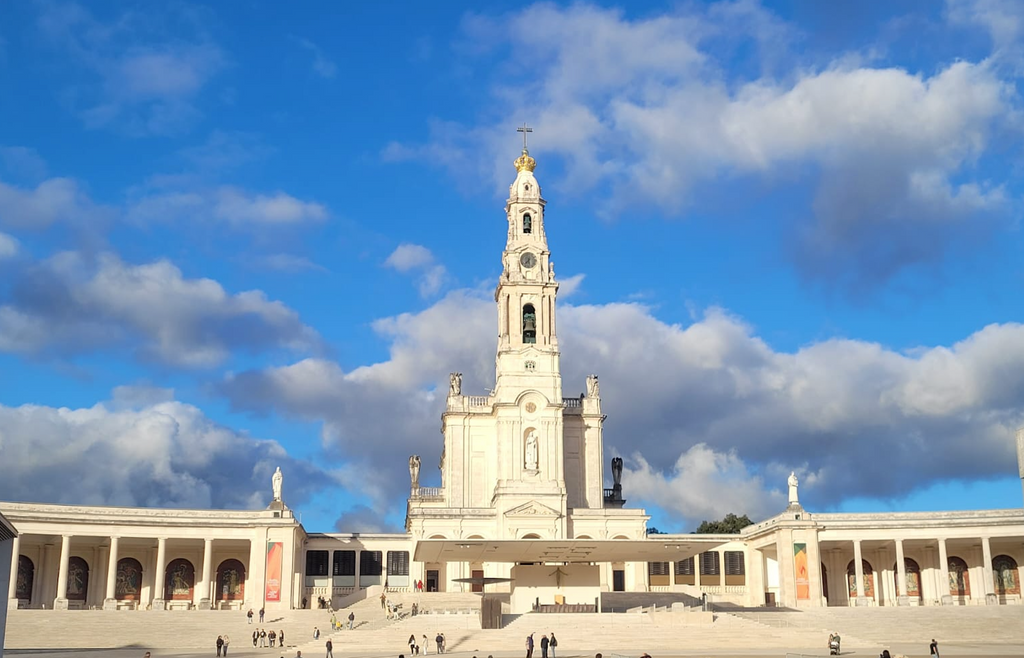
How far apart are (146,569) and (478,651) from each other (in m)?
33.6

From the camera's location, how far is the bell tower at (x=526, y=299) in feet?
255

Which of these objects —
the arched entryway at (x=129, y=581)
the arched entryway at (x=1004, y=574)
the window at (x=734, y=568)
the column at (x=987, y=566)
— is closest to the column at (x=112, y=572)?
the arched entryway at (x=129, y=581)

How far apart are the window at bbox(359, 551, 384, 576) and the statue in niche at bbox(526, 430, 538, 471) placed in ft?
39.6

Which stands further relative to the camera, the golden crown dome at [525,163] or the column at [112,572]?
the golden crown dome at [525,163]

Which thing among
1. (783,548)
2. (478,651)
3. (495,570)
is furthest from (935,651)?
(495,570)

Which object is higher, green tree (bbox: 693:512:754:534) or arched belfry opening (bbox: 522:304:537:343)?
arched belfry opening (bbox: 522:304:537:343)

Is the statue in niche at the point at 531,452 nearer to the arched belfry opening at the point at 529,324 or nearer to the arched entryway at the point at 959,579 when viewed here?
the arched belfry opening at the point at 529,324

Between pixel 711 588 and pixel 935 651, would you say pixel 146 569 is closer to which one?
pixel 711 588

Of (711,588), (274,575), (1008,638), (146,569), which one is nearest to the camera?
(1008,638)

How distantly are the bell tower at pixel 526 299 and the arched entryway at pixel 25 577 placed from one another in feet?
107

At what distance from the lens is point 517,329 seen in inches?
3132

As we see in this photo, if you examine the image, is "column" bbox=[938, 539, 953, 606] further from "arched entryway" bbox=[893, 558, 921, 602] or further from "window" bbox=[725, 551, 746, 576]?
"window" bbox=[725, 551, 746, 576]

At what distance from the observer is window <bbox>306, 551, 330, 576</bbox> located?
242 feet

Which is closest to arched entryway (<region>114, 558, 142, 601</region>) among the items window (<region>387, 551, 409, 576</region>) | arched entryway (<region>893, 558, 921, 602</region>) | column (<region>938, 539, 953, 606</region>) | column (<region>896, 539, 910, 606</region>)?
window (<region>387, 551, 409, 576</region>)
